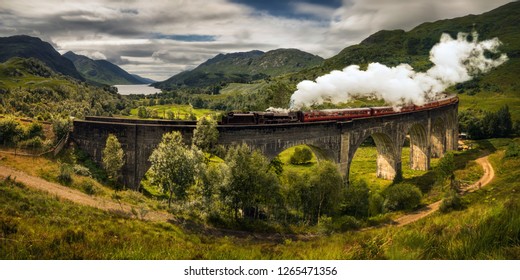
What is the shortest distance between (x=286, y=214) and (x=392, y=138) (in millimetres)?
26012

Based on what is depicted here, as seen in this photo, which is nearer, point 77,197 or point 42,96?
point 77,197

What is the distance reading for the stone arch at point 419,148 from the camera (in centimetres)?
5856

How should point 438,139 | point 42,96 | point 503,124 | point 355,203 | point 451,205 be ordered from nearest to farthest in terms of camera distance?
point 451,205, point 355,203, point 438,139, point 503,124, point 42,96

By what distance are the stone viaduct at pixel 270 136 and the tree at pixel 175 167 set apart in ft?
14.0

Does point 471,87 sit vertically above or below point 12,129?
above

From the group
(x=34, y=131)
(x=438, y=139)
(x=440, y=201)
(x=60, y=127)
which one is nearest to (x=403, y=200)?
(x=440, y=201)

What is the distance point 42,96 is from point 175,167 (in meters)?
106

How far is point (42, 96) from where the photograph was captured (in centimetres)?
10750

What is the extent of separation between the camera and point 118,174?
2977cm

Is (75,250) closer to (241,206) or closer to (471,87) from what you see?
(241,206)

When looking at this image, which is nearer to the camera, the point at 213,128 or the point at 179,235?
the point at 179,235

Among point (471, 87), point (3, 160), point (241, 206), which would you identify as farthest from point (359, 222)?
point (471, 87)

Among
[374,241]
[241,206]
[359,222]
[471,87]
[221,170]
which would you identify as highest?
[471,87]

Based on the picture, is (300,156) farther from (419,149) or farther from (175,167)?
(175,167)
